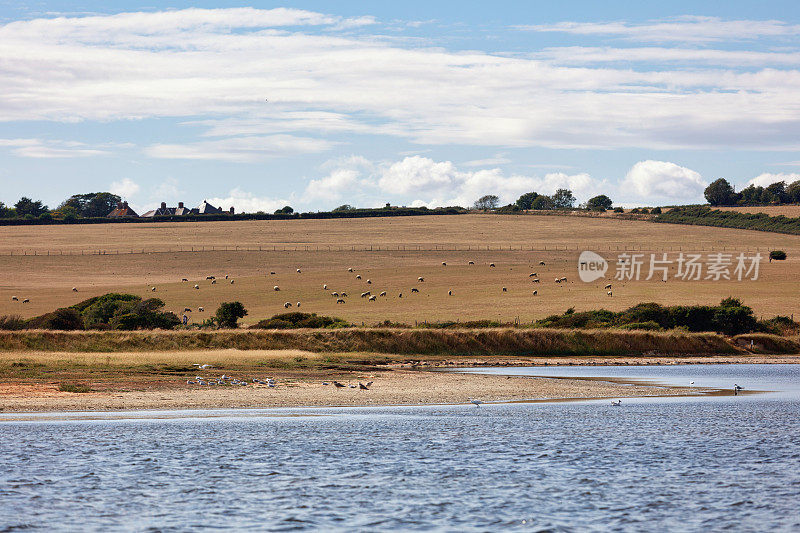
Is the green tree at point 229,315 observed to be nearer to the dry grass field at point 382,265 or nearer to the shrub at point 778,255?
the dry grass field at point 382,265

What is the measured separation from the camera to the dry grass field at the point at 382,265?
Result: 85.8m

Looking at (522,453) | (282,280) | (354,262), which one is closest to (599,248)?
(354,262)

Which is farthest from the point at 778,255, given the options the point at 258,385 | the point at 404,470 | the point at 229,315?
the point at 404,470

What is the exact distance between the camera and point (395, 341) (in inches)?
2203

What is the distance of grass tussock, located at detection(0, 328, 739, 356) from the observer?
51375 millimetres

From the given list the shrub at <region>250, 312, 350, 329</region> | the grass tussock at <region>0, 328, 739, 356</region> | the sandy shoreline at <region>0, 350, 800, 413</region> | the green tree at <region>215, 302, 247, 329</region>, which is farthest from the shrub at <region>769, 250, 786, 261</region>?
the sandy shoreline at <region>0, 350, 800, 413</region>

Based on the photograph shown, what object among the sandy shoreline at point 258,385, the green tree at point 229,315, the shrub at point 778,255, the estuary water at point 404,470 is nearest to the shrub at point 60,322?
the green tree at point 229,315

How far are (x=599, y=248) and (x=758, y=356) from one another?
69.7 m

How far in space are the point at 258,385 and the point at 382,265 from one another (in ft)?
261

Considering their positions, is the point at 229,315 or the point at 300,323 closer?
the point at 300,323

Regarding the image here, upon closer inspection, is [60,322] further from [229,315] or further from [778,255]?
[778,255]

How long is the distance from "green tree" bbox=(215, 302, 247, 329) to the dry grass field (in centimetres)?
414

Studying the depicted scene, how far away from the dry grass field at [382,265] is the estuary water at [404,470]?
47.2 metres

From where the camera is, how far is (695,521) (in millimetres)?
17266
